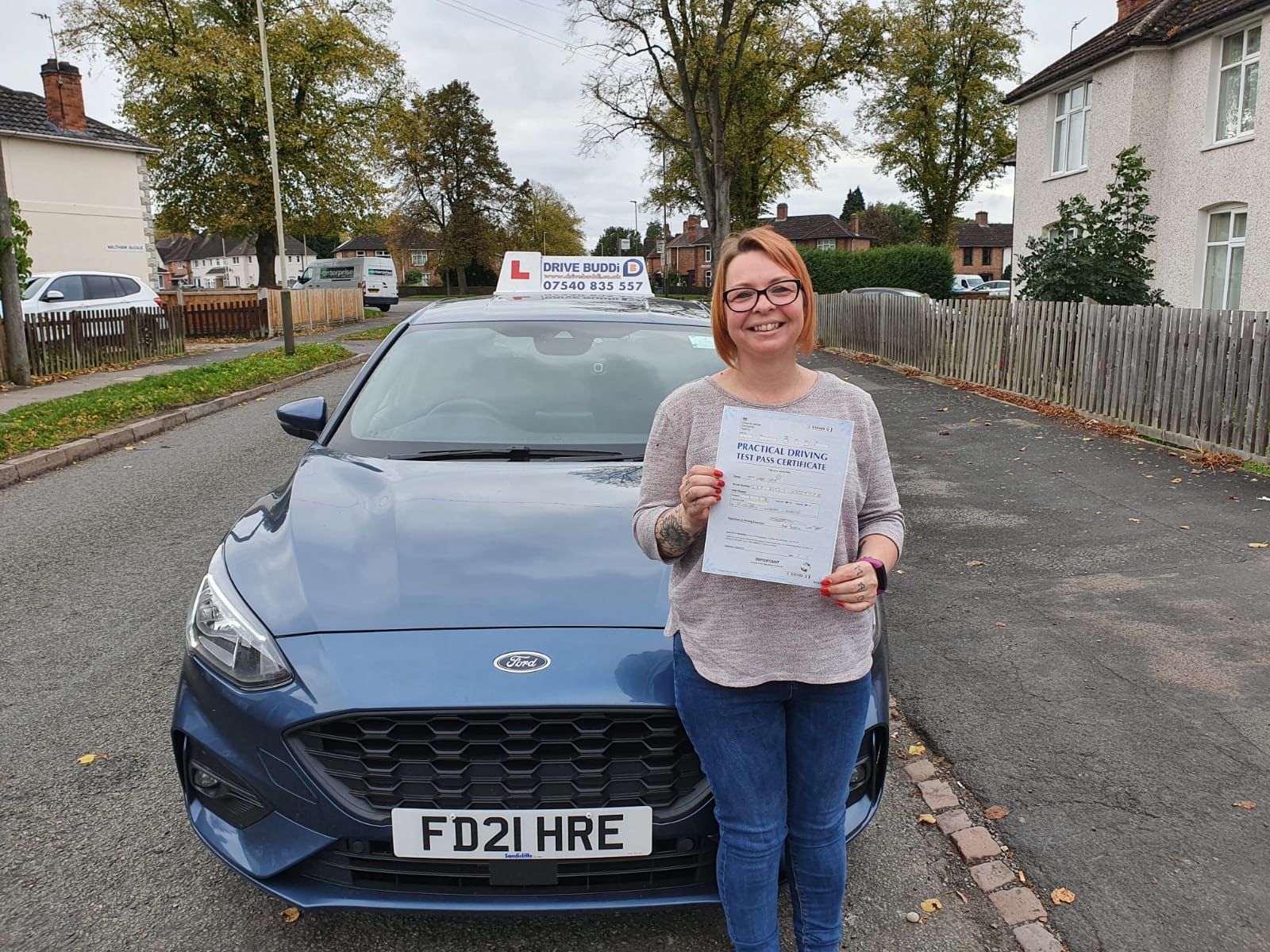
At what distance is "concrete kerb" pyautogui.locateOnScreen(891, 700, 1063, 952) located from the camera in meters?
2.65

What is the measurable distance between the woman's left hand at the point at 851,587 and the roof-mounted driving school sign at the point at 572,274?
16.0 feet

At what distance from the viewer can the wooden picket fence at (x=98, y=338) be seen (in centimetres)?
1623

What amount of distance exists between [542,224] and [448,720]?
10319cm

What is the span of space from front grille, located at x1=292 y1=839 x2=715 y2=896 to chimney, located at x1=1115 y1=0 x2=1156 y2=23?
90.1ft

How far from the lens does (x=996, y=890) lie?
2.83m

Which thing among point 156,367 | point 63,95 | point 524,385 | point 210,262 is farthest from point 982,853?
point 210,262

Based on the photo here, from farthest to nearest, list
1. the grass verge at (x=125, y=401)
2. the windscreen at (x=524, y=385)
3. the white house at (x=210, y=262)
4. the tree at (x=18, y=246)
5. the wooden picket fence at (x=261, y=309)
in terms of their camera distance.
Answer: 1. the white house at (x=210, y=262)
2. the wooden picket fence at (x=261, y=309)
3. the tree at (x=18, y=246)
4. the grass verge at (x=125, y=401)
5. the windscreen at (x=524, y=385)

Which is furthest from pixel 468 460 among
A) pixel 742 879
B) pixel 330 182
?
pixel 330 182

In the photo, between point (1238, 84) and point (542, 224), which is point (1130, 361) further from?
point (542, 224)

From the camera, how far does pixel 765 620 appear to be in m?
2.08

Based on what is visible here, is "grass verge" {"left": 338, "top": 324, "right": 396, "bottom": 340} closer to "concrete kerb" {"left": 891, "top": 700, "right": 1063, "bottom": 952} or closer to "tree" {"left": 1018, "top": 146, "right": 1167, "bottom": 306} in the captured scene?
"tree" {"left": 1018, "top": 146, "right": 1167, "bottom": 306}

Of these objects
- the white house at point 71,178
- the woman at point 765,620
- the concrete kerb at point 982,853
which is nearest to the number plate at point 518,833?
the woman at point 765,620

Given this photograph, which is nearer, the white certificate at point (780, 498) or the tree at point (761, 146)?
the white certificate at point (780, 498)

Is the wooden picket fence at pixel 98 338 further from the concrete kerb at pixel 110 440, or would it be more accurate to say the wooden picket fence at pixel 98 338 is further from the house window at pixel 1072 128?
the house window at pixel 1072 128
